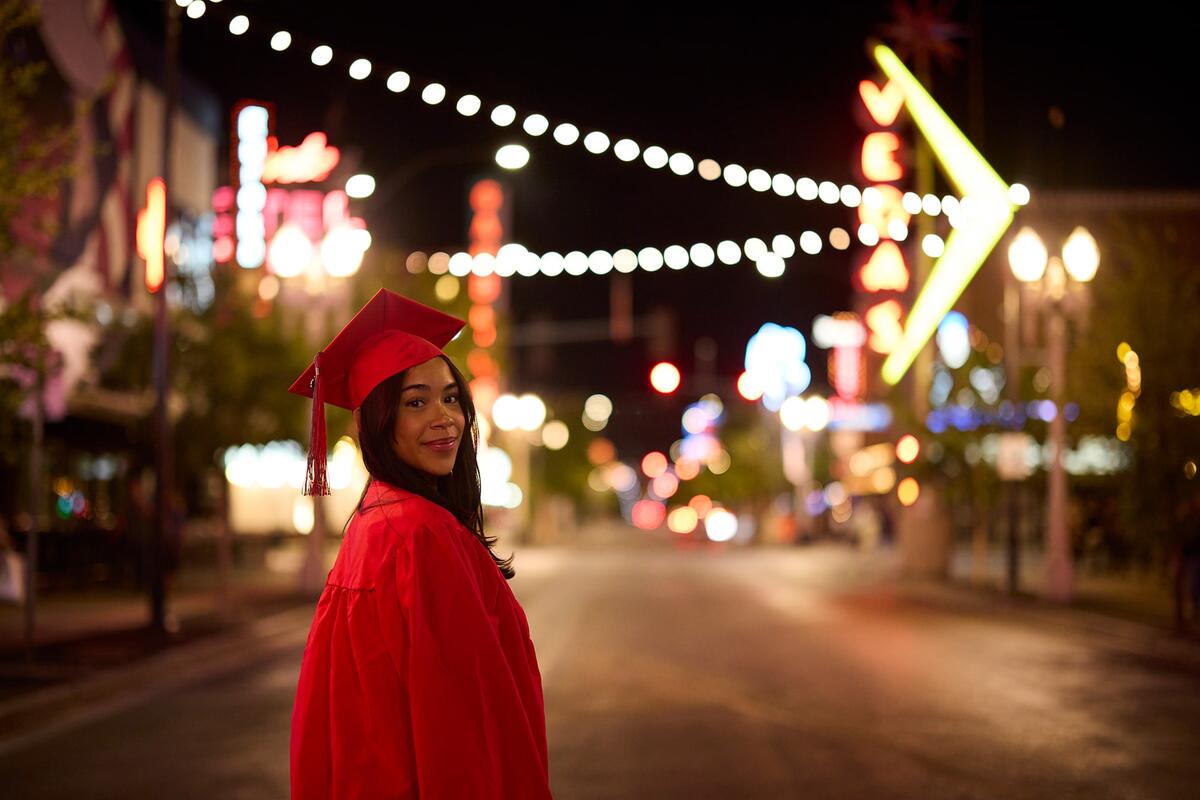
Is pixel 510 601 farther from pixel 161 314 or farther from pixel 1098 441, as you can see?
pixel 1098 441

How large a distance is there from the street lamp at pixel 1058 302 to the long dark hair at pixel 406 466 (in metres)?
18.3

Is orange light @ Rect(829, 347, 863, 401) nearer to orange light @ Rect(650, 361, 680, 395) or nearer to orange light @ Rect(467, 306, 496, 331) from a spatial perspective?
orange light @ Rect(467, 306, 496, 331)

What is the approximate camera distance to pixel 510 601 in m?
3.18

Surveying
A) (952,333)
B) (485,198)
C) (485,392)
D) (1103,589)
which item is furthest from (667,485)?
(1103,589)

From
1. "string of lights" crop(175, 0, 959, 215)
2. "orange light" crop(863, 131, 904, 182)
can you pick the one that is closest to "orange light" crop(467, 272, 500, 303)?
"orange light" crop(863, 131, 904, 182)

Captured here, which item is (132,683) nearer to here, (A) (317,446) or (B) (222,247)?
(A) (317,446)

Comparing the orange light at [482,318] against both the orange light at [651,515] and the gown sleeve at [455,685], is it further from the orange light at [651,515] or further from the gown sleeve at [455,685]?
the orange light at [651,515]

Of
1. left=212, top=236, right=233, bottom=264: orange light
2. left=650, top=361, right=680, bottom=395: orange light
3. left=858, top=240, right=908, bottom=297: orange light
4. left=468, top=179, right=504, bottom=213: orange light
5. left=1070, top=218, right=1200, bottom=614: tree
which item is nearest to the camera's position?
left=1070, top=218, right=1200, bottom=614: tree

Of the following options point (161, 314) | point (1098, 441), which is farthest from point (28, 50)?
point (1098, 441)

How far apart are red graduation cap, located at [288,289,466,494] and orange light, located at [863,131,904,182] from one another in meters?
33.0

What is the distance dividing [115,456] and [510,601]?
96.3ft

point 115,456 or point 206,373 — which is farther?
point 115,456

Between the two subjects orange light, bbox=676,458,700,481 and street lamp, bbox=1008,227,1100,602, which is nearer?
street lamp, bbox=1008,227,1100,602

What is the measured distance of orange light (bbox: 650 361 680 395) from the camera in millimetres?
33750
